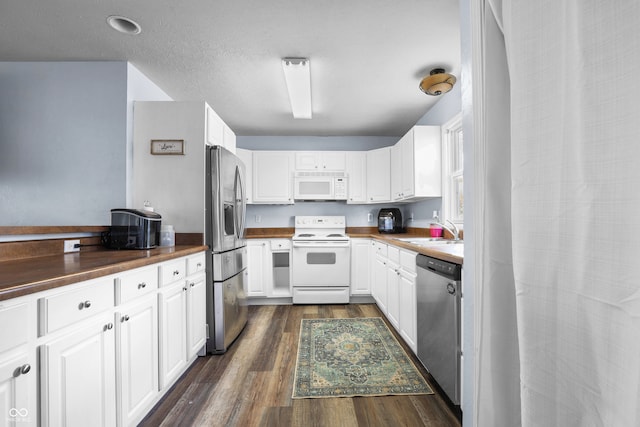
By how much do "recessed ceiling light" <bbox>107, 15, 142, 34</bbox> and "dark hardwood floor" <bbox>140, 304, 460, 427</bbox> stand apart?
2.45 meters

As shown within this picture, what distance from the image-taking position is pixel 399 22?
190cm

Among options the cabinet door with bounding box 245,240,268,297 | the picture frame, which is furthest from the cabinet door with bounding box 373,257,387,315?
the picture frame

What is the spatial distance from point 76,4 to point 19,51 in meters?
1.04

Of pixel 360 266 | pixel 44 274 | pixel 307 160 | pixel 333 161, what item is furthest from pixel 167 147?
pixel 360 266

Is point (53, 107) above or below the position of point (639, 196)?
above

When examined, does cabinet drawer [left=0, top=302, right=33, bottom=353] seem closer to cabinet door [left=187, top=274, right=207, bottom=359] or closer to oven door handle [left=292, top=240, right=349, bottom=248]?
cabinet door [left=187, top=274, right=207, bottom=359]

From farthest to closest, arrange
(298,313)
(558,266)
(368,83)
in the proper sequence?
1. (298,313)
2. (368,83)
3. (558,266)

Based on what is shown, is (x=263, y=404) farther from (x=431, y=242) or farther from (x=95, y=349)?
(x=431, y=242)

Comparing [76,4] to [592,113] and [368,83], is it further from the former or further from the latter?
[592,113]

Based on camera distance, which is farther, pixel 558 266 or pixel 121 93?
pixel 121 93

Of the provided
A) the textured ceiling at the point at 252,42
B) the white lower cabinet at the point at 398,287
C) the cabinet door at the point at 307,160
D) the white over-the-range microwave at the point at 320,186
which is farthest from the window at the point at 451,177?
the cabinet door at the point at 307,160

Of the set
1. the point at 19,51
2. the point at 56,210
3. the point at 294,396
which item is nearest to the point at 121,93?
the point at 19,51

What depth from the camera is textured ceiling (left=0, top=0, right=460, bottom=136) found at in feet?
5.83

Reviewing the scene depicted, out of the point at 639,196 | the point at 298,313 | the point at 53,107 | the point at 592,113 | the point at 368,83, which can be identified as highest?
the point at 368,83
